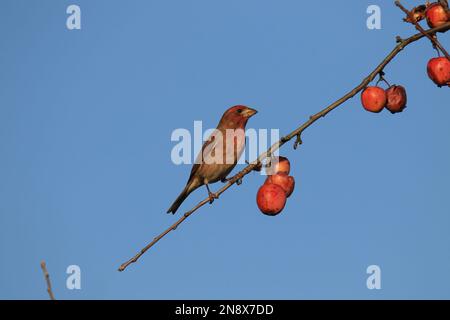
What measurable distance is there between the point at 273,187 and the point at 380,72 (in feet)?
3.84

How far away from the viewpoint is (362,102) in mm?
5652

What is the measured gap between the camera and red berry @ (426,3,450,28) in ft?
16.5

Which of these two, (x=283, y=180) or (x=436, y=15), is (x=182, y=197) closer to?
(x=283, y=180)

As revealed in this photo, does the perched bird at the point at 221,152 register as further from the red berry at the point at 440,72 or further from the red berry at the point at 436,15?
the red berry at the point at 436,15

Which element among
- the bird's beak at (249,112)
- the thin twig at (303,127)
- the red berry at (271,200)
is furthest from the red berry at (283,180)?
the bird's beak at (249,112)

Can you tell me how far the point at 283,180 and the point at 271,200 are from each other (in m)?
0.34

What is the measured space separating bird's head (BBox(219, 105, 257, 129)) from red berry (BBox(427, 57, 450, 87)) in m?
2.86

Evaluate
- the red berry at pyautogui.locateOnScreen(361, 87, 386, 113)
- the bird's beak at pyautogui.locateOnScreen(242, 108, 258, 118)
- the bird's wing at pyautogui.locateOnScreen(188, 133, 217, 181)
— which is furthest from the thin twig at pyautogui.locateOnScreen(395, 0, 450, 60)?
the bird's wing at pyautogui.locateOnScreen(188, 133, 217, 181)

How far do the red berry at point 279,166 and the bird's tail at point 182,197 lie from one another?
3.26m

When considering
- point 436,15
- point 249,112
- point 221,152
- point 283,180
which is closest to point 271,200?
point 283,180

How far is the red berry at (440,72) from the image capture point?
543 cm

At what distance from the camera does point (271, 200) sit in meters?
5.58
